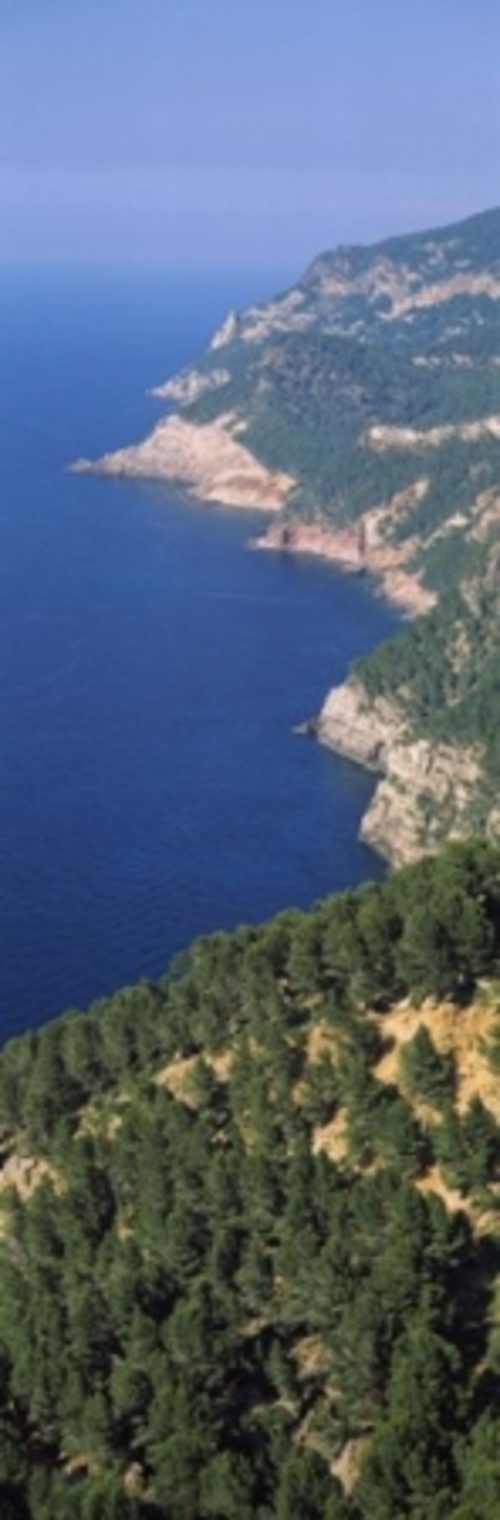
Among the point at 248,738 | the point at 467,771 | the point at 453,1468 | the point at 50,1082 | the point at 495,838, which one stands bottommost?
the point at 453,1468

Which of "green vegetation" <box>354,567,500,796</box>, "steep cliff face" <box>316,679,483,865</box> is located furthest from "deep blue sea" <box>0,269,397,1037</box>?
"green vegetation" <box>354,567,500,796</box>

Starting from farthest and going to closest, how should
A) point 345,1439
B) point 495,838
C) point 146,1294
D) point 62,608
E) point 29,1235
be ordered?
point 62,608, point 495,838, point 29,1235, point 146,1294, point 345,1439

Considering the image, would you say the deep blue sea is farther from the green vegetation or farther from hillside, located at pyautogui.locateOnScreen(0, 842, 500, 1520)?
hillside, located at pyautogui.locateOnScreen(0, 842, 500, 1520)

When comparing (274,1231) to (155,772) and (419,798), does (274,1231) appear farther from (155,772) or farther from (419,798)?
(155,772)

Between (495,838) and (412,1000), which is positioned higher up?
(495,838)

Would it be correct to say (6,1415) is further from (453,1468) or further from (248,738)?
(248,738)

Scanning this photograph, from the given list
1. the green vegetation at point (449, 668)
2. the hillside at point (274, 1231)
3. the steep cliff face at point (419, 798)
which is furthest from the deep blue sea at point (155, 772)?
the hillside at point (274, 1231)

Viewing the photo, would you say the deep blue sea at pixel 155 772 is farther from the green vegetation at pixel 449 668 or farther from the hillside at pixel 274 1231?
the hillside at pixel 274 1231

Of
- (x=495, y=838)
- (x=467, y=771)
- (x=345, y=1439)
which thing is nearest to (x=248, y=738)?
(x=467, y=771)
